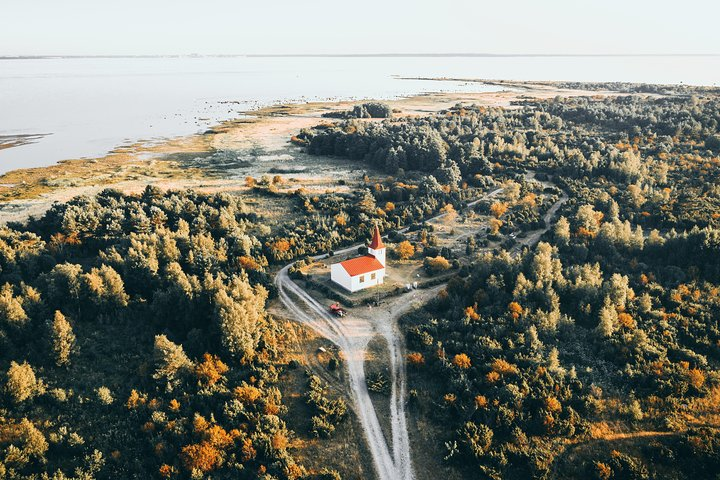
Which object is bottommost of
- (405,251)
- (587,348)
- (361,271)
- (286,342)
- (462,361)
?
(286,342)

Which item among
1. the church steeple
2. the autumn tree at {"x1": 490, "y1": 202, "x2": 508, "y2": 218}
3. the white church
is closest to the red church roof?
the white church

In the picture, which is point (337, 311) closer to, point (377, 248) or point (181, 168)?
→ point (377, 248)

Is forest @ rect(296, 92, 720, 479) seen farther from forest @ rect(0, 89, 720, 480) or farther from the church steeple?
the church steeple

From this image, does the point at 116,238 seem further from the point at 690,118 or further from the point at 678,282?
the point at 690,118

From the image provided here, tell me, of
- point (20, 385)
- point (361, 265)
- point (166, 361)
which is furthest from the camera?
point (361, 265)

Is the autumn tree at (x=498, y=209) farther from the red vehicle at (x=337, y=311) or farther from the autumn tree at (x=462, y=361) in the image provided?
the autumn tree at (x=462, y=361)

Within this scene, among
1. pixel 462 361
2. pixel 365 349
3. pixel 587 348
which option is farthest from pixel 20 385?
pixel 587 348
